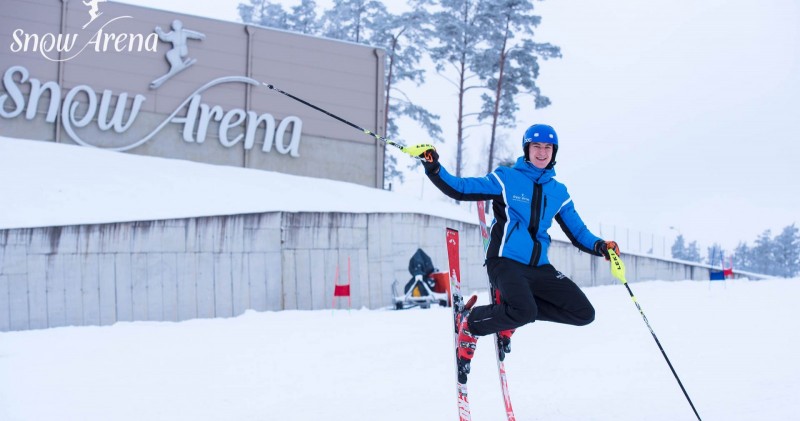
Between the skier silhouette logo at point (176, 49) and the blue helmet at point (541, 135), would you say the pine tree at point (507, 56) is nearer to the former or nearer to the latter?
the skier silhouette logo at point (176, 49)

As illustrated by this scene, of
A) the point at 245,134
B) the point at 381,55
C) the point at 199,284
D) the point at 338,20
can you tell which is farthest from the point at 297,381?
the point at 338,20

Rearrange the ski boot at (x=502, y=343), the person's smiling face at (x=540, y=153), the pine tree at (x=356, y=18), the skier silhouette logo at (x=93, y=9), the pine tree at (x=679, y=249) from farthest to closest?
the pine tree at (x=679, y=249) < the pine tree at (x=356, y=18) < the skier silhouette logo at (x=93, y=9) < the ski boot at (x=502, y=343) < the person's smiling face at (x=540, y=153)

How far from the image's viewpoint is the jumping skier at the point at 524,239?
5.05m

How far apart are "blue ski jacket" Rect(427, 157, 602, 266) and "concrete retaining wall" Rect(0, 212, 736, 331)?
12.7 metres

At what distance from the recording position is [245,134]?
79.2 feet

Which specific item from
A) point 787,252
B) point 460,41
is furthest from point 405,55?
point 787,252

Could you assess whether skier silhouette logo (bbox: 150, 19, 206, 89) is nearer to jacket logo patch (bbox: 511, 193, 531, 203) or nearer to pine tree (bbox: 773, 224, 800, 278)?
jacket logo patch (bbox: 511, 193, 531, 203)

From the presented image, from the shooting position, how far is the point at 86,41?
2194cm

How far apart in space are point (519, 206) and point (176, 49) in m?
20.4

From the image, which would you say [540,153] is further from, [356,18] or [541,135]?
[356,18]

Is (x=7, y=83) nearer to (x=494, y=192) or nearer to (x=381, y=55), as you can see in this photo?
(x=381, y=55)

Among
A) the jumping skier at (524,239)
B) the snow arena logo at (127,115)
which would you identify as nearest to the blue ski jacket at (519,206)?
the jumping skier at (524,239)

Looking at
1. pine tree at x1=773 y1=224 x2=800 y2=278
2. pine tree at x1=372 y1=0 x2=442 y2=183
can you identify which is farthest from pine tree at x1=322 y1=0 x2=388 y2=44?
pine tree at x1=773 y1=224 x2=800 y2=278

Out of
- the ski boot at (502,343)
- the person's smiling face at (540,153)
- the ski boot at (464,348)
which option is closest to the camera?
the person's smiling face at (540,153)
